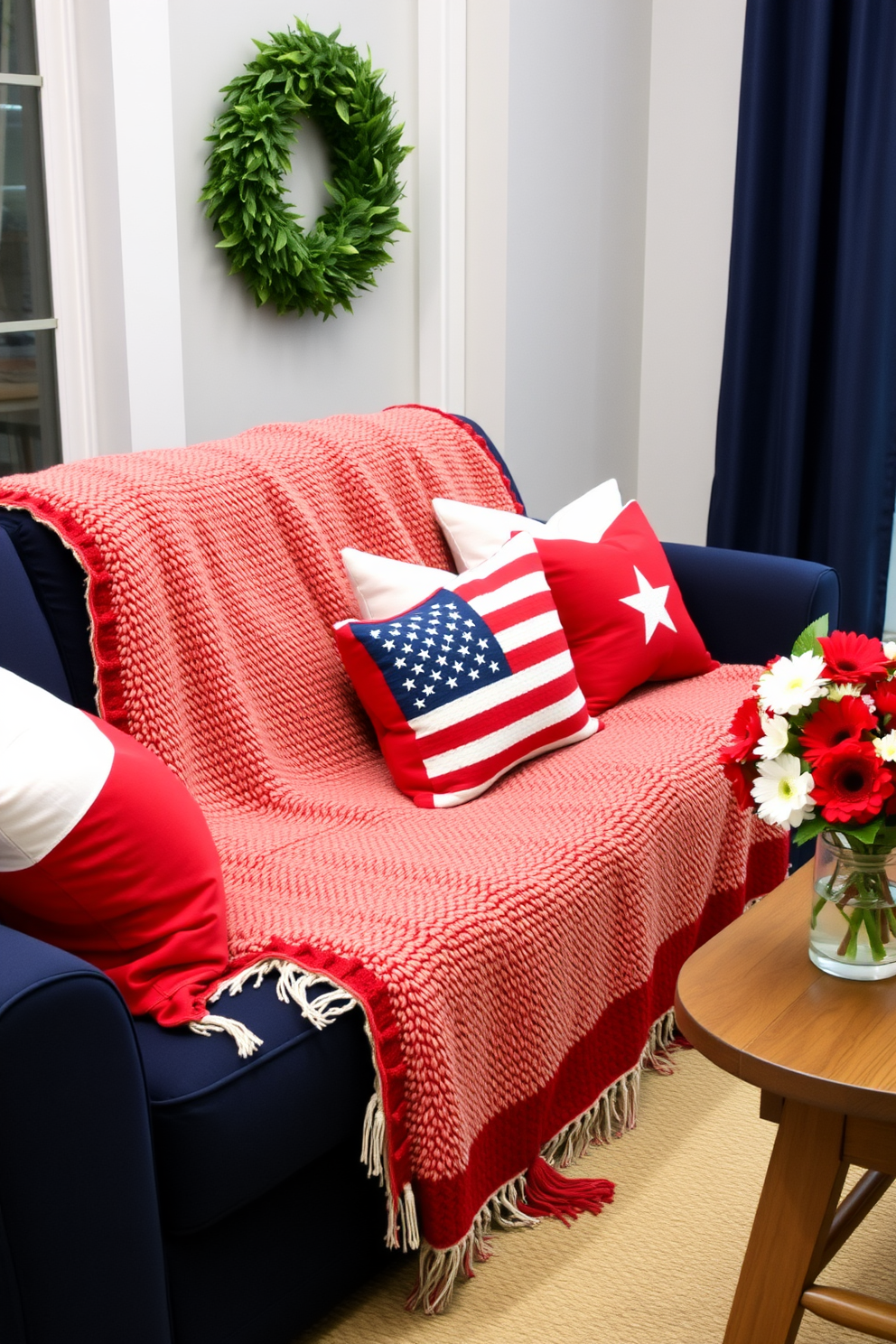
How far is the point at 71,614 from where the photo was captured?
5.87 ft

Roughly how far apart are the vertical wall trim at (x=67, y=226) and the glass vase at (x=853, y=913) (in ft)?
5.62

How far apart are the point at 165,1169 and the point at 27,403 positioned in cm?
167

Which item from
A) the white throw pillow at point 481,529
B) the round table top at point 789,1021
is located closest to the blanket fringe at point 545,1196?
the round table top at point 789,1021

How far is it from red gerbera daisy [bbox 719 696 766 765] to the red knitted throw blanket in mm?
341

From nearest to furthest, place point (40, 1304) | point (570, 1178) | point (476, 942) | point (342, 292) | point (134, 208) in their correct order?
point (40, 1304) < point (476, 942) < point (570, 1178) < point (134, 208) < point (342, 292)

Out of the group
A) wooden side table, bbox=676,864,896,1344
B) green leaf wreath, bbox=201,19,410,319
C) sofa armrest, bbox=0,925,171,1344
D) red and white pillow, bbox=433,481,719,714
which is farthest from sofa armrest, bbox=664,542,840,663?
sofa armrest, bbox=0,925,171,1344

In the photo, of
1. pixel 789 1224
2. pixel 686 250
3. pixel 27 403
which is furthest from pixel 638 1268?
pixel 686 250

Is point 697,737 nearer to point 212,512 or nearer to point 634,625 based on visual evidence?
point 634,625

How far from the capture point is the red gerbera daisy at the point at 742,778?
1.42m

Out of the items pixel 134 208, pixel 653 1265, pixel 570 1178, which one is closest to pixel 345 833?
pixel 570 1178

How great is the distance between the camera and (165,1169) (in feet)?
4.22

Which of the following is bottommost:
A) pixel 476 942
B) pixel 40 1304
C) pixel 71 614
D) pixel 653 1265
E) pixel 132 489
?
pixel 653 1265

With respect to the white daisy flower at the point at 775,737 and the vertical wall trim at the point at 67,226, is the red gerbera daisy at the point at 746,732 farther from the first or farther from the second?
the vertical wall trim at the point at 67,226

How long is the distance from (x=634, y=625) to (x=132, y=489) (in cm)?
87
